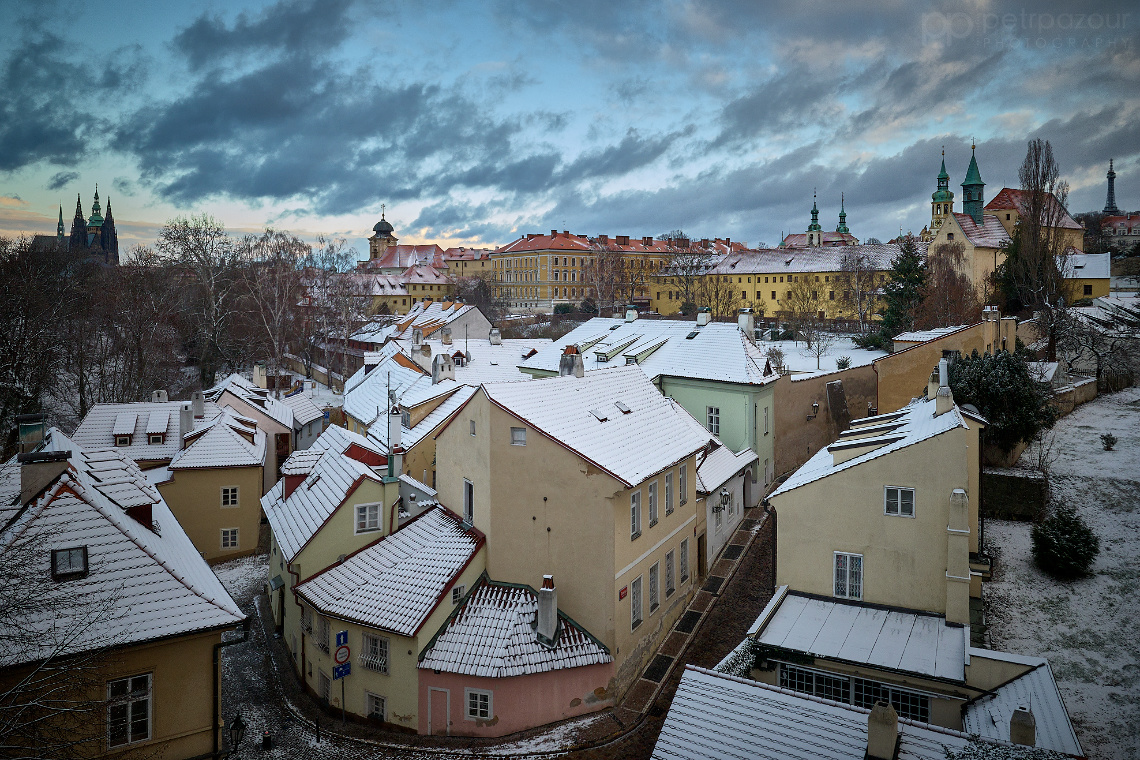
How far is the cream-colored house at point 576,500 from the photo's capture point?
16828 millimetres

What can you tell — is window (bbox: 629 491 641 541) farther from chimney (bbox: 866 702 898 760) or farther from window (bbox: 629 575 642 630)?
chimney (bbox: 866 702 898 760)

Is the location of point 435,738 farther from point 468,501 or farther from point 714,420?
point 714,420

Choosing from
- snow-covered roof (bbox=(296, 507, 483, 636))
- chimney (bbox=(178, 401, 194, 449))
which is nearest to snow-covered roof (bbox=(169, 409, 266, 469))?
chimney (bbox=(178, 401, 194, 449))

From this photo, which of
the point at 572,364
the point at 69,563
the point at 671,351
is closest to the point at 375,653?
the point at 69,563

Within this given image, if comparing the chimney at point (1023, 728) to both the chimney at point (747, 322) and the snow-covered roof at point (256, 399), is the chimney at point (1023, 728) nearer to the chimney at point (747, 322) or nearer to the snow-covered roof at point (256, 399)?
the chimney at point (747, 322)

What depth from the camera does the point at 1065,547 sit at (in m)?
18.0

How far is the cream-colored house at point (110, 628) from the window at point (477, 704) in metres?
5.12

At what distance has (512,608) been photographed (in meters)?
16.9

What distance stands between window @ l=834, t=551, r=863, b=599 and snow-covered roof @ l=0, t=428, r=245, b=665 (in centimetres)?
1227

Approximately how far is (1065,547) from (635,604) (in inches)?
436

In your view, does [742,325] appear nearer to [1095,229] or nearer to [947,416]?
[947,416]

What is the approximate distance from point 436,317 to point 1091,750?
54355 millimetres

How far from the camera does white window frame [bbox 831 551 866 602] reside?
15.5 m

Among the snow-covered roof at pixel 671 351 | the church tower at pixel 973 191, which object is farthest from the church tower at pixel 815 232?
the snow-covered roof at pixel 671 351
